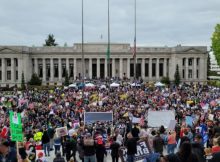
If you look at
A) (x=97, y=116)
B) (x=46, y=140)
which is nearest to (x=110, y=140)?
(x=46, y=140)

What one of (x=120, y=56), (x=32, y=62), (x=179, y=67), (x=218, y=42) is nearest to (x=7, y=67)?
(x=32, y=62)

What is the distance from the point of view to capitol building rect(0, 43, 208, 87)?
333 ft

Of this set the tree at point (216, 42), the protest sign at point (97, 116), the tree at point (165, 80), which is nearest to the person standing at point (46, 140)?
the protest sign at point (97, 116)

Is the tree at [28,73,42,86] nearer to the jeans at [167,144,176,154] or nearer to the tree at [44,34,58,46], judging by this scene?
the tree at [44,34,58,46]

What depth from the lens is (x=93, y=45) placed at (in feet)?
333

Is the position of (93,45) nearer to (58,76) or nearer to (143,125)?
(58,76)

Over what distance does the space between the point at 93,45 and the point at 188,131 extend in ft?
276

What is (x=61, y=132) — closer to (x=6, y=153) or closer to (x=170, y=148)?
(x=170, y=148)

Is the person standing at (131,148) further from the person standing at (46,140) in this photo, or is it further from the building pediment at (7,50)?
the building pediment at (7,50)

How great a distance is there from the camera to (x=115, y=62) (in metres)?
103

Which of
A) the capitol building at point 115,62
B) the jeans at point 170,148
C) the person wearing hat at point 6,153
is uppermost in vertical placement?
the capitol building at point 115,62

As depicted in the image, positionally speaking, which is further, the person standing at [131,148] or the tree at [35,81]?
the tree at [35,81]

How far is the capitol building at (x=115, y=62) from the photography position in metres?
102

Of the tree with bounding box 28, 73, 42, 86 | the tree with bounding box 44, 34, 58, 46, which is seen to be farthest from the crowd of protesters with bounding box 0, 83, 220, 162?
the tree with bounding box 44, 34, 58, 46
